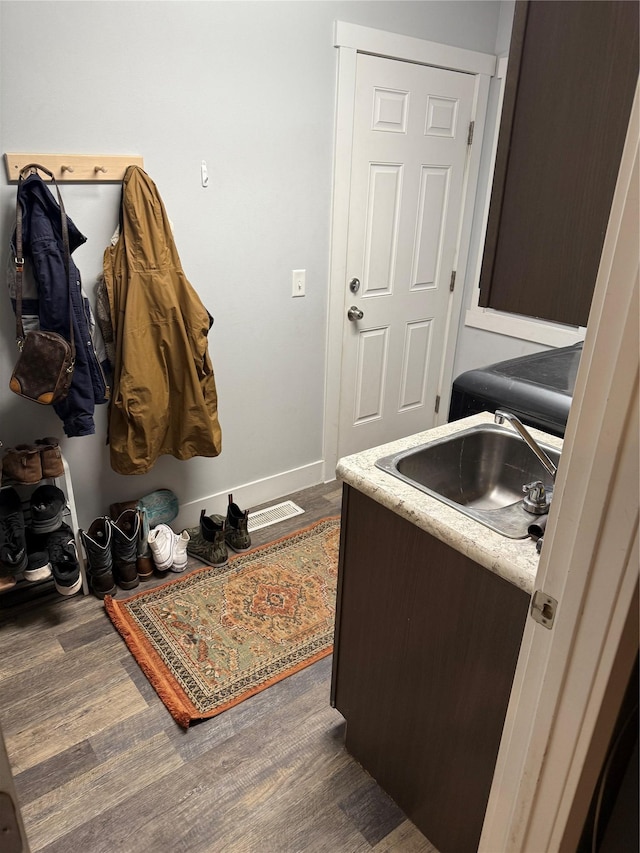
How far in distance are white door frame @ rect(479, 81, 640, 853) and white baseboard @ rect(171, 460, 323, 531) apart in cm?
187

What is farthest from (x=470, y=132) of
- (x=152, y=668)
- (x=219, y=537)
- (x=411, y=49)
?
(x=152, y=668)

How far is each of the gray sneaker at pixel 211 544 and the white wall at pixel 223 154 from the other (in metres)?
0.18

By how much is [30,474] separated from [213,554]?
774 millimetres

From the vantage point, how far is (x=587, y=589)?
72 cm

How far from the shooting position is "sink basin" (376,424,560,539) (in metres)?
1.45

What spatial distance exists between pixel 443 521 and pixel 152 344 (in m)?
1.33

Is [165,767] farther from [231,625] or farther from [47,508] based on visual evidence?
[47,508]

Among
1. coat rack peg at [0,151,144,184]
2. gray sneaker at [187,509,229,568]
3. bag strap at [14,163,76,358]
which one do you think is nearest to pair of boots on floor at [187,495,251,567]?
gray sneaker at [187,509,229,568]

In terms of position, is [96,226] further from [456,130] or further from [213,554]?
[456,130]

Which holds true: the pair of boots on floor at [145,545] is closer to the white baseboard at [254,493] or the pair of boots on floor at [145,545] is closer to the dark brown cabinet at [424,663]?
the white baseboard at [254,493]

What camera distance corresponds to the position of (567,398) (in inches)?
69.5

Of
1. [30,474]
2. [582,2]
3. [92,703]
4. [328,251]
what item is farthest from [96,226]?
[582,2]

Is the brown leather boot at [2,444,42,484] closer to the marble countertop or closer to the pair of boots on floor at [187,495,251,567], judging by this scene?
the pair of boots on floor at [187,495,251,567]

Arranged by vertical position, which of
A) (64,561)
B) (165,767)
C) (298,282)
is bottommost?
(165,767)
